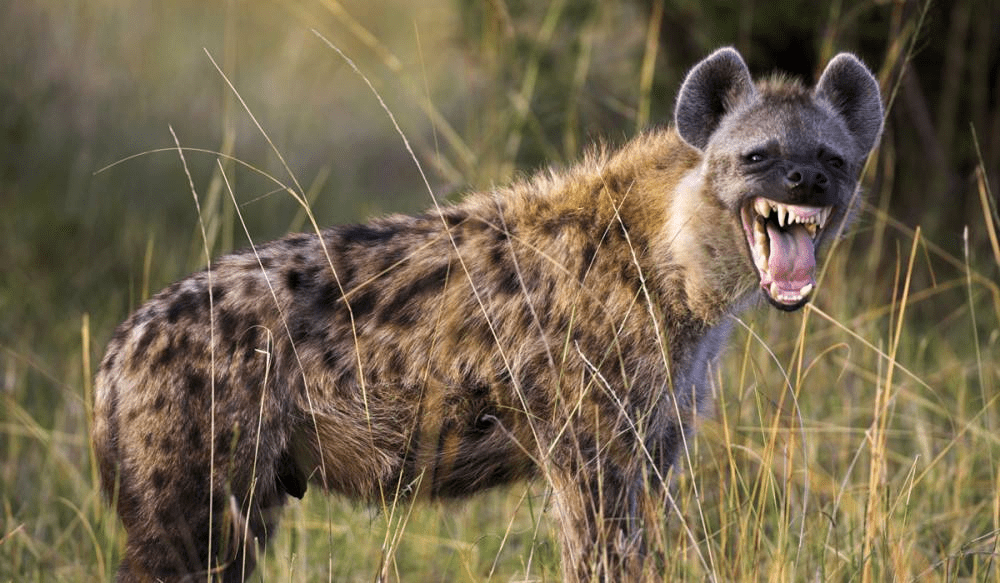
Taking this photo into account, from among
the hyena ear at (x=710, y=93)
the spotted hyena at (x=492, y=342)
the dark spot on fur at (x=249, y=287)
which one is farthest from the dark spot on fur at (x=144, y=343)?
the hyena ear at (x=710, y=93)

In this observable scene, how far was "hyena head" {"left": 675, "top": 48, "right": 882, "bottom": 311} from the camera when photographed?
3.47 meters

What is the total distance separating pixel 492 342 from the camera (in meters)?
3.63

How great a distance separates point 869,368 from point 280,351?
2.80 metres

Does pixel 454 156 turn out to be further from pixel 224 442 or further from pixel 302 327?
pixel 224 442

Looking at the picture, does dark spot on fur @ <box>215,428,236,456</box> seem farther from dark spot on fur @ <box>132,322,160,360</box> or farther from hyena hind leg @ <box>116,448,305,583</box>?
dark spot on fur @ <box>132,322,160,360</box>

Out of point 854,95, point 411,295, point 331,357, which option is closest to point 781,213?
point 854,95

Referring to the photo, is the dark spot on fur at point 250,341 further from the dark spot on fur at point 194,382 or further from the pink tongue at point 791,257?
the pink tongue at point 791,257

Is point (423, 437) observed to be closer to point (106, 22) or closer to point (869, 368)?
point (869, 368)

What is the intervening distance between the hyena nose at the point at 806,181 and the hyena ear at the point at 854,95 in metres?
0.46

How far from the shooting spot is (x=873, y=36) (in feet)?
21.9

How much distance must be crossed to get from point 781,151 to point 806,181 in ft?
0.58

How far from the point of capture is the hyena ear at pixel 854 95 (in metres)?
3.78

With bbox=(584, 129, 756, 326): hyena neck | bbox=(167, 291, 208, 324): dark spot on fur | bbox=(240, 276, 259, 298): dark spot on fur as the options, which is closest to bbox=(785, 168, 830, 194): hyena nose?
bbox=(584, 129, 756, 326): hyena neck

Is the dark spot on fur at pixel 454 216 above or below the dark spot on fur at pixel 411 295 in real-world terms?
above
